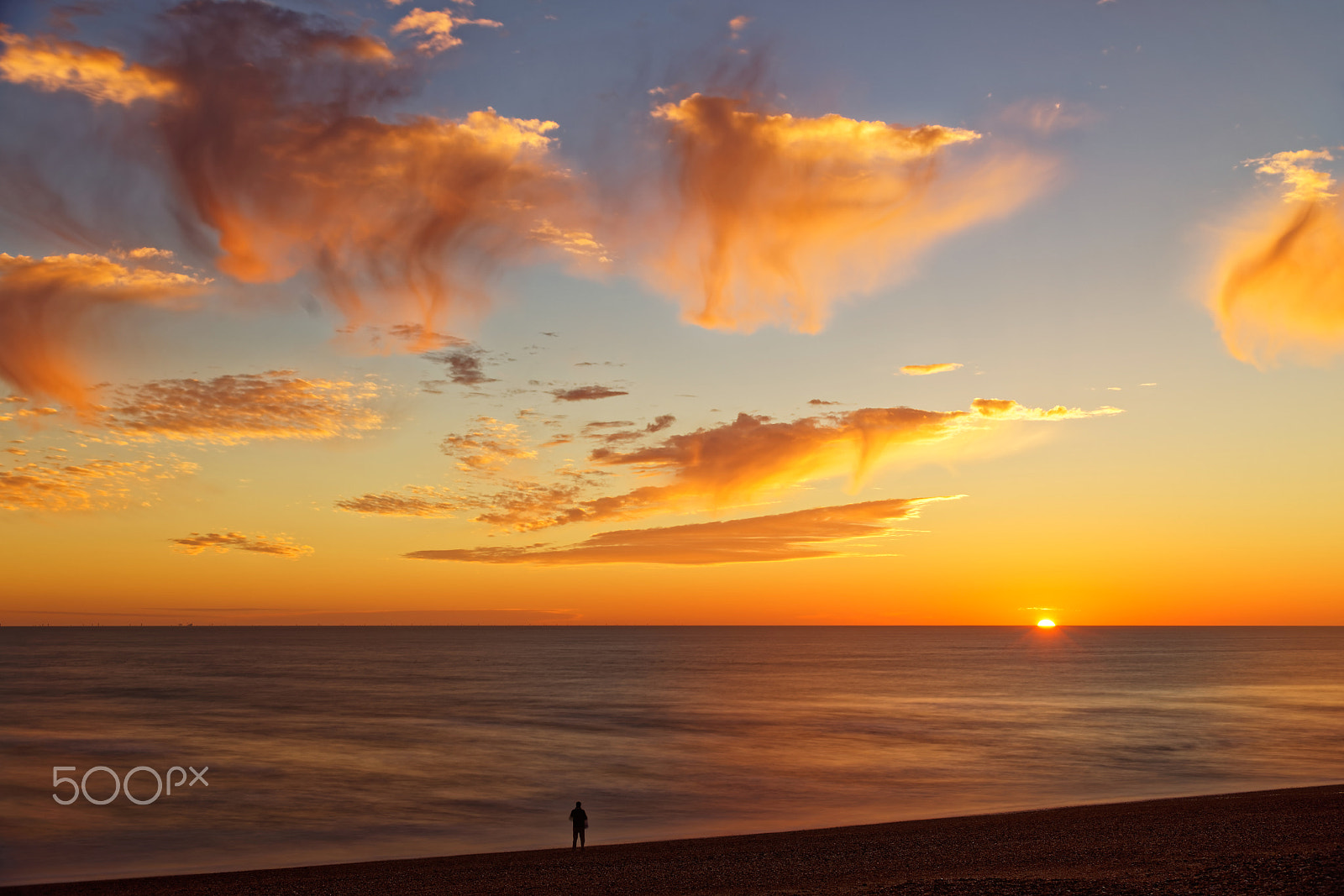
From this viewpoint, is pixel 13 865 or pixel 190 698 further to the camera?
pixel 190 698

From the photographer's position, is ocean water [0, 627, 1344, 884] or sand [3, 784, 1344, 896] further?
ocean water [0, 627, 1344, 884]

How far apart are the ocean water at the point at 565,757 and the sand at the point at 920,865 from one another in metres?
5.09

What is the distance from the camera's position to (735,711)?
79812 millimetres

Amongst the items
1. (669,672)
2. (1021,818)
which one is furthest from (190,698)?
(1021,818)

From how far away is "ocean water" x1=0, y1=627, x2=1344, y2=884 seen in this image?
3459 centimetres

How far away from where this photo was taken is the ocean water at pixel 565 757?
113 ft

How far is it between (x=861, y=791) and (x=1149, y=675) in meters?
106

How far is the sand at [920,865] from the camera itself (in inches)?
741

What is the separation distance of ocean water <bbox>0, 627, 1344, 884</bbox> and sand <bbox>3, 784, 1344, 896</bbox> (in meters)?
5.09

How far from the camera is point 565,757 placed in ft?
178

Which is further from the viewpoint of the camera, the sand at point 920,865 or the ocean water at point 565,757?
the ocean water at point 565,757

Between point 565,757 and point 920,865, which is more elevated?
point 920,865

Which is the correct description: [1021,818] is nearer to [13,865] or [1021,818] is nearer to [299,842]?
[299,842]

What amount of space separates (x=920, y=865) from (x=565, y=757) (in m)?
34.3
